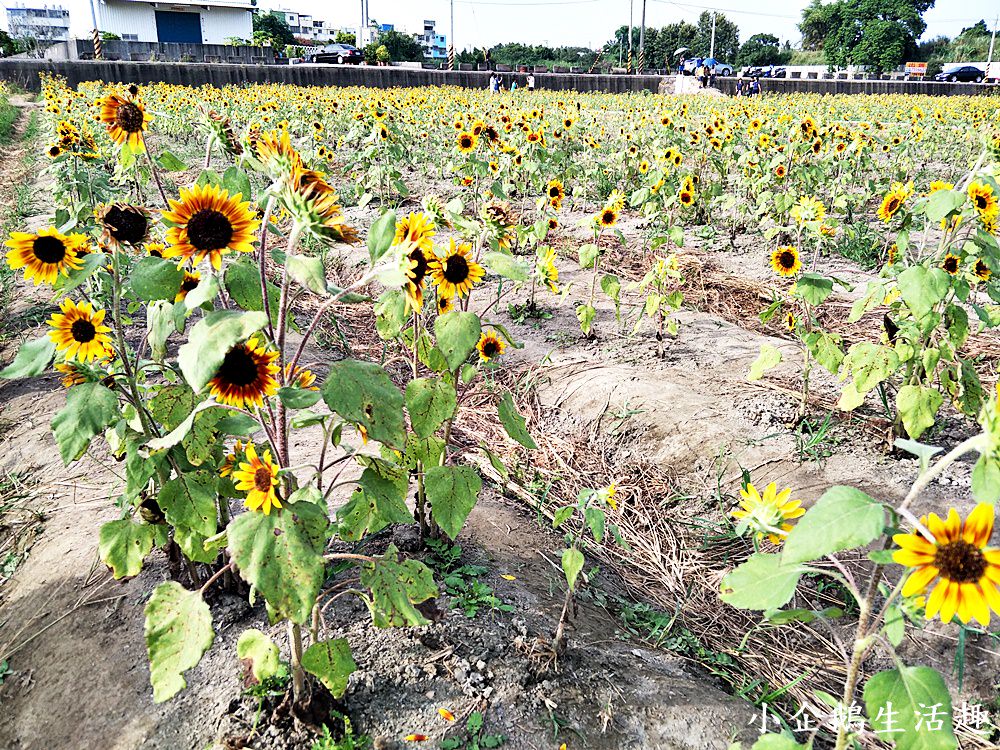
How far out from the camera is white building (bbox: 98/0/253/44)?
63.8 meters

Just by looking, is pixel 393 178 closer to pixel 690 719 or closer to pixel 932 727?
pixel 690 719

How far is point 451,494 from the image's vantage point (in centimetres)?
179

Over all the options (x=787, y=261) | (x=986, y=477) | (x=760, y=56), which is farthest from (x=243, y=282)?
(x=760, y=56)

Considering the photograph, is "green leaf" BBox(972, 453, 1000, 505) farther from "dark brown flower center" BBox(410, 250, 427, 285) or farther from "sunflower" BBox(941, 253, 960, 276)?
"sunflower" BBox(941, 253, 960, 276)

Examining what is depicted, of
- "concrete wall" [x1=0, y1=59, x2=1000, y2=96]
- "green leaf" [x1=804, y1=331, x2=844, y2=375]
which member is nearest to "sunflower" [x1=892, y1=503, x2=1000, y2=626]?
"green leaf" [x1=804, y1=331, x2=844, y2=375]

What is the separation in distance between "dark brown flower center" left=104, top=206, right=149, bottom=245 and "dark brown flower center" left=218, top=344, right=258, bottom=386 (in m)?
0.53

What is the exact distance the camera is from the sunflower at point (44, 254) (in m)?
1.64

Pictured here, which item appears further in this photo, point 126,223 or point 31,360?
point 126,223

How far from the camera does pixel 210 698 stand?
1738 mm

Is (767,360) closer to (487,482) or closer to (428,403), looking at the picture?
(487,482)

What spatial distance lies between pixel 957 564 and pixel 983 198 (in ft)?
8.62

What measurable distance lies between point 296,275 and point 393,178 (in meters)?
6.52

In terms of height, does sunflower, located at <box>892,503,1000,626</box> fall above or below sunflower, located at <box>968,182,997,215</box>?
below

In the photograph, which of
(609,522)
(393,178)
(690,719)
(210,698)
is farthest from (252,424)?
(393,178)
